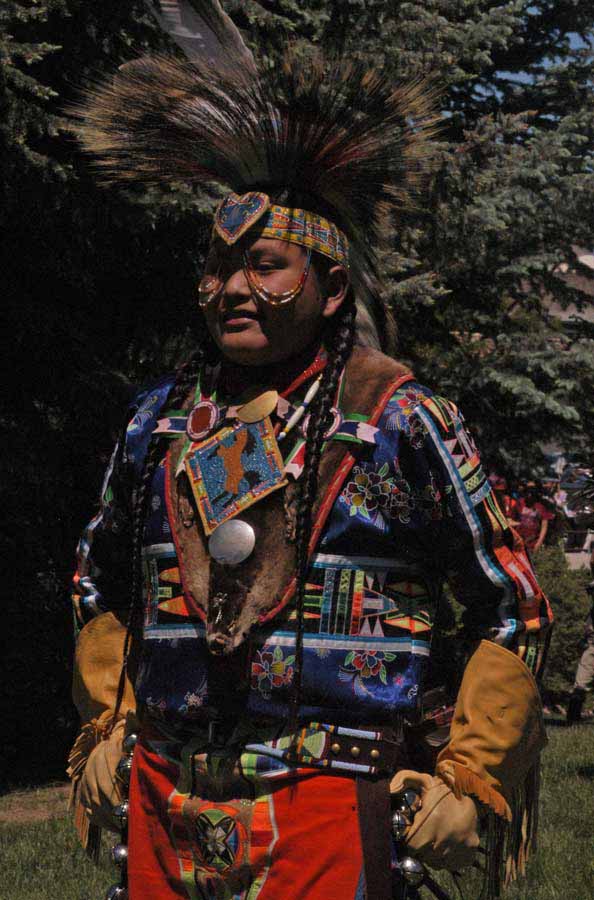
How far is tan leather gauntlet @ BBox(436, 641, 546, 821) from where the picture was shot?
249 cm

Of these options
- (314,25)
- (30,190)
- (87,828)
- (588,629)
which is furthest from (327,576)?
(588,629)

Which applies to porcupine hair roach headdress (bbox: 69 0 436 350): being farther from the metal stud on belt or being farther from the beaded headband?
the metal stud on belt

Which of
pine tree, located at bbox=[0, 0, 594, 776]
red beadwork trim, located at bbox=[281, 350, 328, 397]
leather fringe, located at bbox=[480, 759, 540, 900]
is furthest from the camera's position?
pine tree, located at bbox=[0, 0, 594, 776]

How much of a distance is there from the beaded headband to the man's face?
0.08 ft

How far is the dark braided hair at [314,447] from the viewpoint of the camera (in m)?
2.44

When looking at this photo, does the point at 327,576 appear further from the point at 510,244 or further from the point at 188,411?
the point at 510,244

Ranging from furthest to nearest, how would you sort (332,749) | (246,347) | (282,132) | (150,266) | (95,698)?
(150,266) → (95,698) → (282,132) → (246,347) → (332,749)

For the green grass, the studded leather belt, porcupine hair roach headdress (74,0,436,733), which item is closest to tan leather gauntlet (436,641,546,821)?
the studded leather belt

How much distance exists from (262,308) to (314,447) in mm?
335

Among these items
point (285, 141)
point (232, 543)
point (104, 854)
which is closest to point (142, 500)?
point (232, 543)

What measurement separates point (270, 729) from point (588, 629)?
7757mm

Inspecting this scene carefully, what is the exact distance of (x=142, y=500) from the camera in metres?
2.72

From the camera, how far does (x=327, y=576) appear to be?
8.21 ft

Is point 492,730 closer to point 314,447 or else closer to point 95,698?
point 314,447
